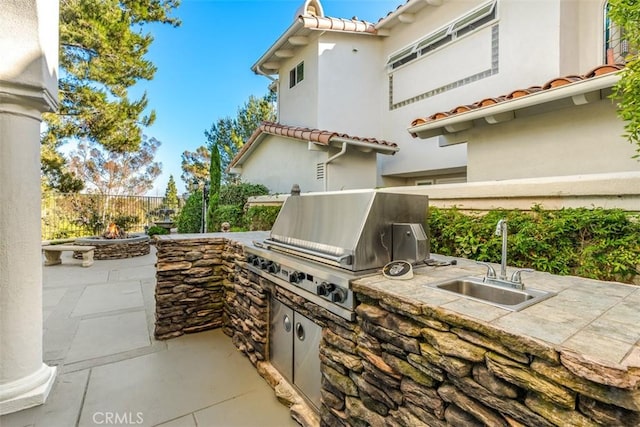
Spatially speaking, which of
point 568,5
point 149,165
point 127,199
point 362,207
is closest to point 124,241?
point 127,199

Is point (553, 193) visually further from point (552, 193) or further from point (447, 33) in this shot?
point (447, 33)

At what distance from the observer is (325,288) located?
245 centimetres

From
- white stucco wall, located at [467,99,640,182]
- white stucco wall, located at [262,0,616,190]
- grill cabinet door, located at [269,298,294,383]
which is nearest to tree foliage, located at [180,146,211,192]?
white stucco wall, located at [262,0,616,190]

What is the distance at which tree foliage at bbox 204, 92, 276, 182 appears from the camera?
22.7 metres

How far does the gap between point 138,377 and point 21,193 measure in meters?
2.38

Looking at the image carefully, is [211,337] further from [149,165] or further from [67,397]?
[149,165]

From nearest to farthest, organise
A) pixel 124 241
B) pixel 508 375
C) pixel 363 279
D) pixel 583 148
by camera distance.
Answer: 1. pixel 508 375
2. pixel 363 279
3. pixel 583 148
4. pixel 124 241

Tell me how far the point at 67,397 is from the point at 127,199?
15.3 meters

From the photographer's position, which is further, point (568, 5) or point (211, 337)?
point (568, 5)

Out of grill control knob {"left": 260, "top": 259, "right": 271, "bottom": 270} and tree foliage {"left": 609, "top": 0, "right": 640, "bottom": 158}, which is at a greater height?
tree foliage {"left": 609, "top": 0, "right": 640, "bottom": 158}

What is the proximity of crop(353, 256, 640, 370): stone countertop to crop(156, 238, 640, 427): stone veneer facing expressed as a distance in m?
0.06

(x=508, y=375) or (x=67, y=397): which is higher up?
(x=508, y=375)

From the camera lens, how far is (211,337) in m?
4.68

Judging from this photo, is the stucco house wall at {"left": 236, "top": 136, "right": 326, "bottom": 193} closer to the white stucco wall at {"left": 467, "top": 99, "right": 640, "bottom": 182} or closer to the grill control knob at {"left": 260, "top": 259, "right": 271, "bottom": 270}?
the white stucco wall at {"left": 467, "top": 99, "right": 640, "bottom": 182}
